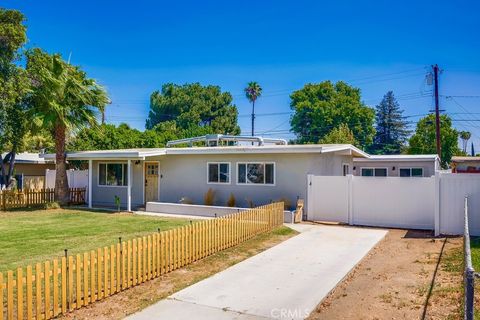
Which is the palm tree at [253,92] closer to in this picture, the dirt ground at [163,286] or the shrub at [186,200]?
the shrub at [186,200]

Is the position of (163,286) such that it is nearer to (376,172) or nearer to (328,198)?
(328,198)

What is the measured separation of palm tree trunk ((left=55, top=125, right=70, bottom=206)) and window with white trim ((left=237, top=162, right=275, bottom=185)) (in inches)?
357

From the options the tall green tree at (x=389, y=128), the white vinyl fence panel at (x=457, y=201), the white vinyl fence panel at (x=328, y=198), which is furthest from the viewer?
the tall green tree at (x=389, y=128)

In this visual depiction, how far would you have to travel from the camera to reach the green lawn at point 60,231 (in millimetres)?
9539

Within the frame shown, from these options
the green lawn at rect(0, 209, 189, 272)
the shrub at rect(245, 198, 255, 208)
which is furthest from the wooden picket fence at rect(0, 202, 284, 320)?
the shrub at rect(245, 198, 255, 208)

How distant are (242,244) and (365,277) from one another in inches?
153

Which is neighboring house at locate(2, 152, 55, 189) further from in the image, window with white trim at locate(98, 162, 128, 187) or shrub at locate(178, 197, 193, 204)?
shrub at locate(178, 197, 193, 204)

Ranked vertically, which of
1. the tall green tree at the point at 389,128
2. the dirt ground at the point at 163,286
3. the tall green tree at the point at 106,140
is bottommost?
the dirt ground at the point at 163,286

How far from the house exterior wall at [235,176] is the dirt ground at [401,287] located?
632cm

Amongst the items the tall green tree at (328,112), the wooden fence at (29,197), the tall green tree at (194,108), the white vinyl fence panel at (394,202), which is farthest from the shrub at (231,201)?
the tall green tree at (328,112)

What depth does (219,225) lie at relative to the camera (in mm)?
9820

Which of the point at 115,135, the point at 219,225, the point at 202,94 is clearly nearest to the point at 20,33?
the point at 115,135

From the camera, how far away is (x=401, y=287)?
6988 mm

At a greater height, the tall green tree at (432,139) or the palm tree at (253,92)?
the palm tree at (253,92)
